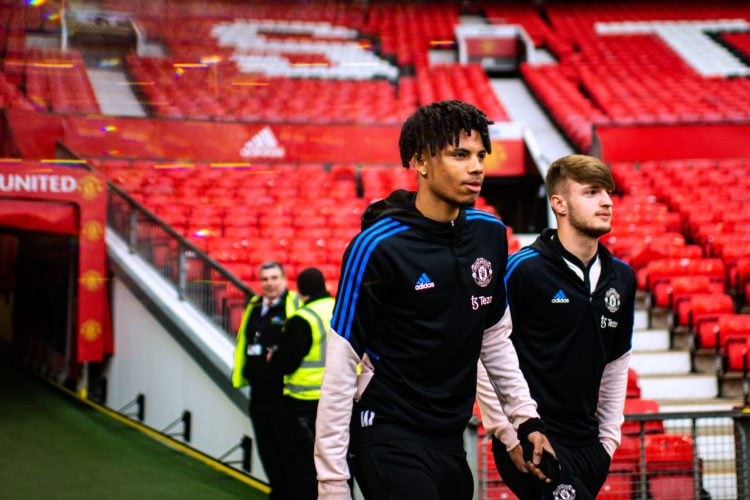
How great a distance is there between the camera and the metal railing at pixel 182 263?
24.3 ft

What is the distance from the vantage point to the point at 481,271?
2559 mm

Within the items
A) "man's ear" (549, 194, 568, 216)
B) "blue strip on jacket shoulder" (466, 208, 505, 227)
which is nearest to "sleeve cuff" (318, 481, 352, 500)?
"blue strip on jacket shoulder" (466, 208, 505, 227)

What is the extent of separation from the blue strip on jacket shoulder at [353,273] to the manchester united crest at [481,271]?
239 mm

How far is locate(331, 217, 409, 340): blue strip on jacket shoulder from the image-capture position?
95.3 inches

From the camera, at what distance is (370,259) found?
2430mm

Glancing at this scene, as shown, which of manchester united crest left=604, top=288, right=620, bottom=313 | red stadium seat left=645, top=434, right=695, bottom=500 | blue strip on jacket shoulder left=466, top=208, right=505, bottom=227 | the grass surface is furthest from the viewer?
the grass surface

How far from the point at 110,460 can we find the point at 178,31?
15.7 meters

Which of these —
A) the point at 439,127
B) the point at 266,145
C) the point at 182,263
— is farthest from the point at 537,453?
the point at 266,145

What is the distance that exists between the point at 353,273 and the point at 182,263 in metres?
6.13

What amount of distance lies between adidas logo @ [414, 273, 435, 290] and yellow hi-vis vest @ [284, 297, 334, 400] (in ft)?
9.35

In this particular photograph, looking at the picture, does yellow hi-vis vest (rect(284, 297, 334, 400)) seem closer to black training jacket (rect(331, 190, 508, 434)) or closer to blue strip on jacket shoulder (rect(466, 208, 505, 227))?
blue strip on jacket shoulder (rect(466, 208, 505, 227))

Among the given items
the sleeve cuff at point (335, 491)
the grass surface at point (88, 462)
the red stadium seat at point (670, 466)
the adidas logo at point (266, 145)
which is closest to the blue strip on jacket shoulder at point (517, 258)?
the sleeve cuff at point (335, 491)

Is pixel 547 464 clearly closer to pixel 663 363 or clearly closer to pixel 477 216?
pixel 477 216

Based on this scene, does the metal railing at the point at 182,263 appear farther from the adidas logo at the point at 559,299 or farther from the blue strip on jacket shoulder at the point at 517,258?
the adidas logo at the point at 559,299
